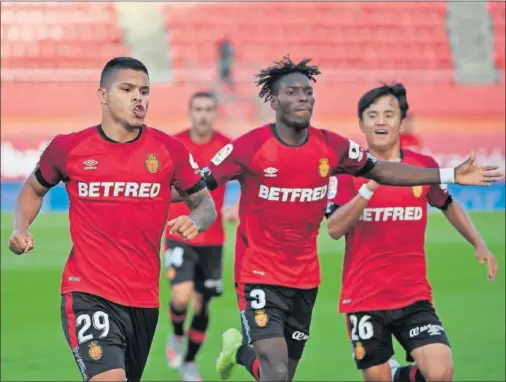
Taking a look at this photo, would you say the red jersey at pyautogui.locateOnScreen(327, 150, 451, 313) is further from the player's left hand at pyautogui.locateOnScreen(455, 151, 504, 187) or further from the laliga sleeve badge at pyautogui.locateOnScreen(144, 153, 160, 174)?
the laliga sleeve badge at pyautogui.locateOnScreen(144, 153, 160, 174)

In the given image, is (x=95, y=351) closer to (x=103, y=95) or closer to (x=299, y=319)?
(x=103, y=95)

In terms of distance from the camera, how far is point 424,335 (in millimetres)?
7176

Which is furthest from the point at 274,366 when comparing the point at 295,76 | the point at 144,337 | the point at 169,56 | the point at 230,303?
the point at 169,56

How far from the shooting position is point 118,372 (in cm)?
575

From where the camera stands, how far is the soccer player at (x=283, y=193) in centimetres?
712

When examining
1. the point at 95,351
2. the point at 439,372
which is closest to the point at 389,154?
the point at 439,372

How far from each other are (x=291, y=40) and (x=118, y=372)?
952 inches

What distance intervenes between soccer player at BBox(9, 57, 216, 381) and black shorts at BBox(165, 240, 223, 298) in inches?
156

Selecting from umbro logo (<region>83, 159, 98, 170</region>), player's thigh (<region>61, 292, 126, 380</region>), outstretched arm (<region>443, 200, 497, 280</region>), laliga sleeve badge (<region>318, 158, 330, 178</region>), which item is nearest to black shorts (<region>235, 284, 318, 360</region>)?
laliga sleeve badge (<region>318, 158, 330, 178</region>)

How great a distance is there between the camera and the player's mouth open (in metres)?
6.14

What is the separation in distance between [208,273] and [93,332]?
14.7ft

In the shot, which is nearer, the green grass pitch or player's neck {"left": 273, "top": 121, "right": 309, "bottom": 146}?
player's neck {"left": 273, "top": 121, "right": 309, "bottom": 146}

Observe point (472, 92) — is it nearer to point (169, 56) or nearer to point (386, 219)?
point (169, 56)

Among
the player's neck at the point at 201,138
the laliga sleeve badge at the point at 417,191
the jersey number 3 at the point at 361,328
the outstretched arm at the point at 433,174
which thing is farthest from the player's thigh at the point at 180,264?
the outstretched arm at the point at 433,174
